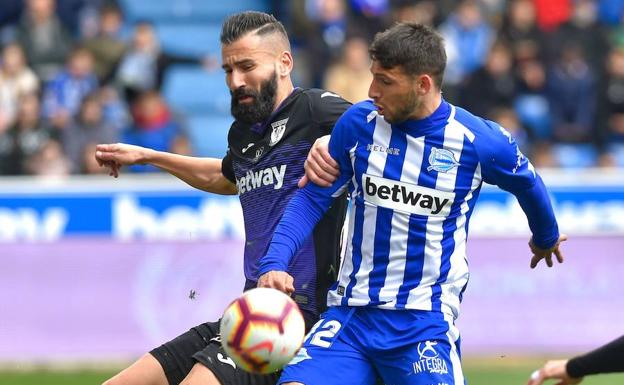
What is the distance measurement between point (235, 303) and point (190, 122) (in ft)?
39.0

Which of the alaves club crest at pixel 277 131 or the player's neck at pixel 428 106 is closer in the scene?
the player's neck at pixel 428 106

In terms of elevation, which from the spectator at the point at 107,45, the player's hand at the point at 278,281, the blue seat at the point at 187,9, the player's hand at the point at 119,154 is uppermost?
the blue seat at the point at 187,9

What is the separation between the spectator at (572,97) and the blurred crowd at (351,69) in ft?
0.04

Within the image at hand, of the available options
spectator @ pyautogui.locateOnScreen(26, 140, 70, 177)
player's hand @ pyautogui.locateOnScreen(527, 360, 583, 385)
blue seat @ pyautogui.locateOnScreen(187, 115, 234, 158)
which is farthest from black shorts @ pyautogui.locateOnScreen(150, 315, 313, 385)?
blue seat @ pyautogui.locateOnScreen(187, 115, 234, 158)

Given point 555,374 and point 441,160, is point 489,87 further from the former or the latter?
point 555,374

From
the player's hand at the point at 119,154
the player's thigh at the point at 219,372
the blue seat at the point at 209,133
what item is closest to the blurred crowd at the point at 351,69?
the blue seat at the point at 209,133

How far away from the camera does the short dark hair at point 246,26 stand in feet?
20.3

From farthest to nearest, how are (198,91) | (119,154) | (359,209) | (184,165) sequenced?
1. (198,91)
2. (184,165)
3. (119,154)
4. (359,209)

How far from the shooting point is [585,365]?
5.18m

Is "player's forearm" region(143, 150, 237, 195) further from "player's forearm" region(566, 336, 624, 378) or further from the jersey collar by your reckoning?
"player's forearm" region(566, 336, 624, 378)

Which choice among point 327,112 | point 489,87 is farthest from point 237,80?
point 489,87

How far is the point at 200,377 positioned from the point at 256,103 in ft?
4.41

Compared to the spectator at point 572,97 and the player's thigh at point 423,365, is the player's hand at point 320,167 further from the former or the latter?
the spectator at point 572,97

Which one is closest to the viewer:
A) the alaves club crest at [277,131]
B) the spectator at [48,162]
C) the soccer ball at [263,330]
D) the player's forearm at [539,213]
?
the soccer ball at [263,330]
